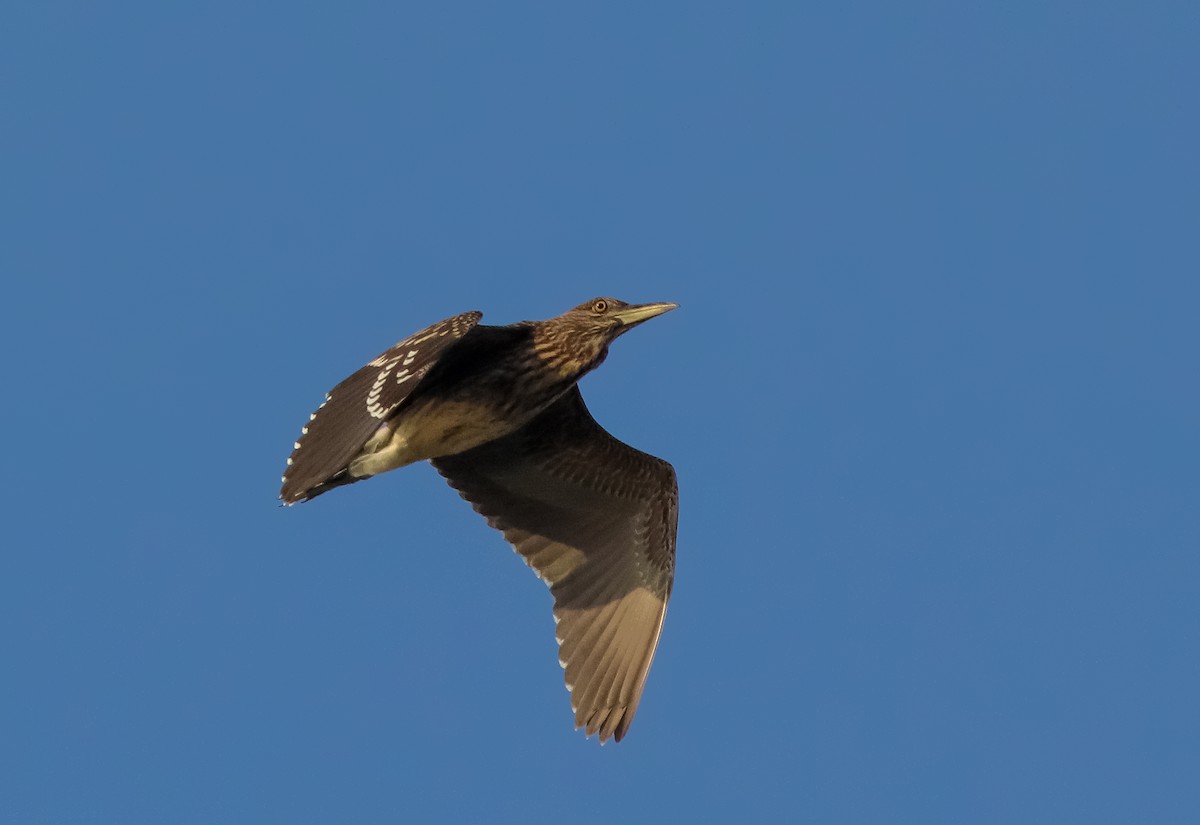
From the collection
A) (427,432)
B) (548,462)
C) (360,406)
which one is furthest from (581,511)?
(360,406)

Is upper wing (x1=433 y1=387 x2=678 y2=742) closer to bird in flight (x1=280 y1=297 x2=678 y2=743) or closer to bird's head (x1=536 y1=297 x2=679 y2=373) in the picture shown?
bird in flight (x1=280 y1=297 x2=678 y2=743)

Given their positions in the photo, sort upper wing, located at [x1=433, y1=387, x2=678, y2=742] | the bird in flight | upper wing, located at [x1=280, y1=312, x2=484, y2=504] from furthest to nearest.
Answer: upper wing, located at [x1=433, y1=387, x2=678, y2=742]
the bird in flight
upper wing, located at [x1=280, y1=312, x2=484, y2=504]

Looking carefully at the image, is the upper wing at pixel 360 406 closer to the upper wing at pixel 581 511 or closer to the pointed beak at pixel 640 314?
the pointed beak at pixel 640 314

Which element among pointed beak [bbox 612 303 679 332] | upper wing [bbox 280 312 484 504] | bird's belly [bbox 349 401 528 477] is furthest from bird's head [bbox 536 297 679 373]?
upper wing [bbox 280 312 484 504]

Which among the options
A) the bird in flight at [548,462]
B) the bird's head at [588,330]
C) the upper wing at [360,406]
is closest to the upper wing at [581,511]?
the bird in flight at [548,462]

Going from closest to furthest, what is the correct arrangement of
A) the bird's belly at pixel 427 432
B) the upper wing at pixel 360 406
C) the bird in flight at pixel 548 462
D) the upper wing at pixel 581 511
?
the upper wing at pixel 360 406 < the bird in flight at pixel 548 462 < the bird's belly at pixel 427 432 < the upper wing at pixel 581 511

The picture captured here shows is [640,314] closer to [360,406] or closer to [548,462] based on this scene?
[548,462]
